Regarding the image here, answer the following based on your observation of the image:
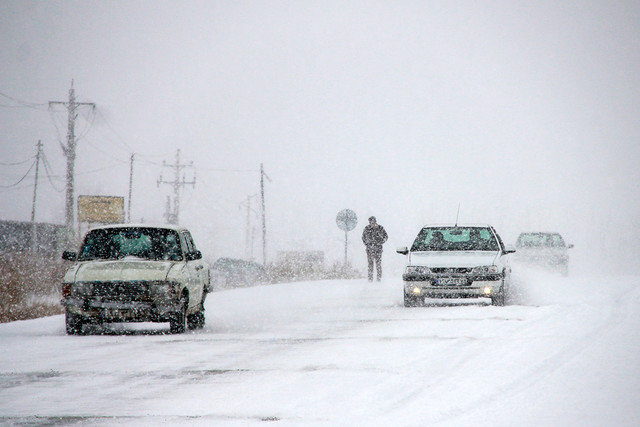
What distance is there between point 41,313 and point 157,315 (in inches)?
303

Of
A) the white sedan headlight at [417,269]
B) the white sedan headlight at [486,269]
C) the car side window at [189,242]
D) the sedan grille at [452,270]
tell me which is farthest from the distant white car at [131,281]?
the white sedan headlight at [486,269]

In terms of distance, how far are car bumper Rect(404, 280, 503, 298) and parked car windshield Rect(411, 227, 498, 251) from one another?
1556 mm

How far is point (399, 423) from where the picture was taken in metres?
6.33

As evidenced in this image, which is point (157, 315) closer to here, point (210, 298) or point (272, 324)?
point (272, 324)

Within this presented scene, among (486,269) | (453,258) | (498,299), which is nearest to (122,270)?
(453,258)

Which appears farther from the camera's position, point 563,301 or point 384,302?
point 384,302

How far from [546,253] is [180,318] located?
944 inches

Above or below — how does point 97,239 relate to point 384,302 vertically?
above

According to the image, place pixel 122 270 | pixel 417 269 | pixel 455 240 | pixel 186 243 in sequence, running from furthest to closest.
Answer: pixel 455 240
pixel 417 269
pixel 186 243
pixel 122 270

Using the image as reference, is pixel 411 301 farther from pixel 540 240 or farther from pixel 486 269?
pixel 540 240

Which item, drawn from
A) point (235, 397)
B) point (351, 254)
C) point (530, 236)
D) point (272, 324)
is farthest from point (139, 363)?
point (351, 254)

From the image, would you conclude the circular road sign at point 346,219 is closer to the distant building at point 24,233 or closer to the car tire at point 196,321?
the car tire at point 196,321

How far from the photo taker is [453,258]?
19.0 m

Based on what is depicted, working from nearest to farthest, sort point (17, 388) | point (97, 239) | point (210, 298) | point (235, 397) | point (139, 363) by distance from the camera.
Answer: point (235, 397), point (17, 388), point (139, 363), point (97, 239), point (210, 298)
